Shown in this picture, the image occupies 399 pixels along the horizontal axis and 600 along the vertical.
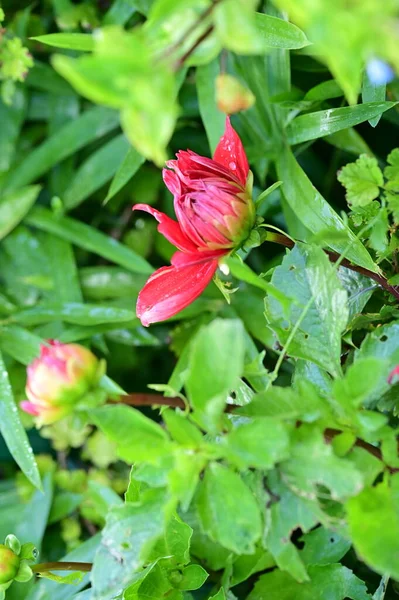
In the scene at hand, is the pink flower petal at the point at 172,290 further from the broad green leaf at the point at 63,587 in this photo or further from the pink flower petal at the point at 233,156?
the broad green leaf at the point at 63,587

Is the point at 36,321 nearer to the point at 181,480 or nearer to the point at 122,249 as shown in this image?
the point at 122,249

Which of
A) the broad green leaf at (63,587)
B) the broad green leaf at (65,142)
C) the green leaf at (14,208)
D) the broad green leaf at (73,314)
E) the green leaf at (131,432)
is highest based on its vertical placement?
the green leaf at (131,432)

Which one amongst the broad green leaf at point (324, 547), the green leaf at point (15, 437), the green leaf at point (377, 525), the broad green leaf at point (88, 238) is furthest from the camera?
the broad green leaf at point (88, 238)

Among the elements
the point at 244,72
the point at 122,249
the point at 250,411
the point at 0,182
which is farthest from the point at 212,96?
the point at 250,411

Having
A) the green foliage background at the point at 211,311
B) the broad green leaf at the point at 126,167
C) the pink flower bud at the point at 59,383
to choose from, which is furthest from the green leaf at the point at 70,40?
the pink flower bud at the point at 59,383

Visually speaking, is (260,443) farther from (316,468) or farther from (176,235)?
(176,235)

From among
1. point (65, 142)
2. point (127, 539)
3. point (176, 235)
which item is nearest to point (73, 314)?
point (65, 142)
